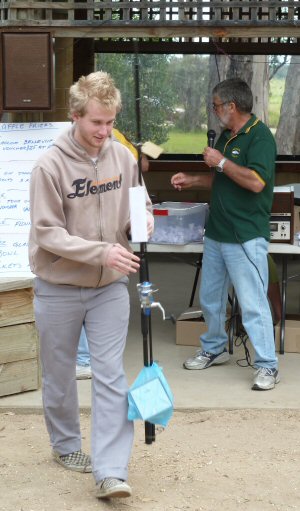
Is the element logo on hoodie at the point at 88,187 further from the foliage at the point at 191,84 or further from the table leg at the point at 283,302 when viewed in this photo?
the foliage at the point at 191,84

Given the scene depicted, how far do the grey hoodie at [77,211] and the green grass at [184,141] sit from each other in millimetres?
10881

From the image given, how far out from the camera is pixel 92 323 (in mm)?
4398

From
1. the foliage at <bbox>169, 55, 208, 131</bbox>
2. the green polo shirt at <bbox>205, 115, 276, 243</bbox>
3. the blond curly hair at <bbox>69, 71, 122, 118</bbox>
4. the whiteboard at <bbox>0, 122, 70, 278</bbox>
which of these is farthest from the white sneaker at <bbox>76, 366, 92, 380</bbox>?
the foliage at <bbox>169, 55, 208, 131</bbox>

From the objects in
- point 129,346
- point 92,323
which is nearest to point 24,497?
point 92,323

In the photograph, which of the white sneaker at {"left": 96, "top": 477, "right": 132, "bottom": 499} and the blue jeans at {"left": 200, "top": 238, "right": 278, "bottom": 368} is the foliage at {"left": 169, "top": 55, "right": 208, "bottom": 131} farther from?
the white sneaker at {"left": 96, "top": 477, "right": 132, "bottom": 499}

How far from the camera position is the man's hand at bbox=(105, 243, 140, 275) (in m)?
4.11

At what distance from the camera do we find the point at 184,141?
57.7ft

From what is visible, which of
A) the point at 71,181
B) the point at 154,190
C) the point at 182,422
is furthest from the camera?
the point at 154,190

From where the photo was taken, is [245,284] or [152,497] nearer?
[152,497]

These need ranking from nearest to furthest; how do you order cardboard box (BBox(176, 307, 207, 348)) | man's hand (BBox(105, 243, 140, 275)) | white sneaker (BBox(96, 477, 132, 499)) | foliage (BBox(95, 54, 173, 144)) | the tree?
man's hand (BBox(105, 243, 140, 275)) → white sneaker (BBox(96, 477, 132, 499)) → cardboard box (BBox(176, 307, 207, 348)) → foliage (BBox(95, 54, 173, 144)) → the tree

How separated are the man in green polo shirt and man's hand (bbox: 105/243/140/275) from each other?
1950mm

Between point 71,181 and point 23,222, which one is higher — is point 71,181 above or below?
above

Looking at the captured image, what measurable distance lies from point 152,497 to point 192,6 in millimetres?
2980

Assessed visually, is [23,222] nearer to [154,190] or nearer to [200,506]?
[200,506]
